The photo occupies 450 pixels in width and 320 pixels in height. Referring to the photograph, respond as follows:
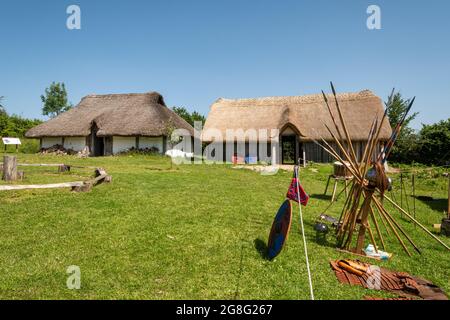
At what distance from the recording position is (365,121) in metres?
25.8

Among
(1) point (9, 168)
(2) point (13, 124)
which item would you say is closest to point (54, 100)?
(2) point (13, 124)

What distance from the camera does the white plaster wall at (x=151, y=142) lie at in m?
27.3

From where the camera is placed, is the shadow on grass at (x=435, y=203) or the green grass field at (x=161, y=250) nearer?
the green grass field at (x=161, y=250)

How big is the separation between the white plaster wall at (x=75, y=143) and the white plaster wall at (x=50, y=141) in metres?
0.82

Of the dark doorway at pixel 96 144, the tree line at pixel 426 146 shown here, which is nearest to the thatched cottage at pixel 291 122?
the tree line at pixel 426 146

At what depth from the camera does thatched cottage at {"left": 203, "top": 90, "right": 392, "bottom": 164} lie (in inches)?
1003

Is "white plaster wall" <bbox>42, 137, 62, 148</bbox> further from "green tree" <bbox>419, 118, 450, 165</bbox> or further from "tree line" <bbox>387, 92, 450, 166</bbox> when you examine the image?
"green tree" <bbox>419, 118, 450, 165</bbox>

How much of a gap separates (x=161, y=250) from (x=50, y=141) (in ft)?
96.4

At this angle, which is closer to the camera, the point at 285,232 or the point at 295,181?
the point at 285,232

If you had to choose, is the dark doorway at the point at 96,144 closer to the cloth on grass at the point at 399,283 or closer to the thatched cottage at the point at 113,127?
the thatched cottage at the point at 113,127

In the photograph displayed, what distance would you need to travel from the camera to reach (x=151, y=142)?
27.5 metres

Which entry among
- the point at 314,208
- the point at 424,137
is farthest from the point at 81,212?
the point at 424,137

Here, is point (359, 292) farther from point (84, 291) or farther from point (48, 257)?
point (48, 257)

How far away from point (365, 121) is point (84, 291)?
26101 millimetres
